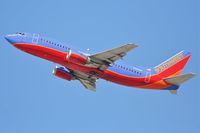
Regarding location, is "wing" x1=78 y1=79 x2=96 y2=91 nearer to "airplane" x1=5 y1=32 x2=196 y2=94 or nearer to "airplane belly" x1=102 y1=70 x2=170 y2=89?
"airplane" x1=5 y1=32 x2=196 y2=94

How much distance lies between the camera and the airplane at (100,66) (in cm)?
5531

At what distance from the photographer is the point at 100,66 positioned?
2237 inches

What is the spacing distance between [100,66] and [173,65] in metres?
15.4

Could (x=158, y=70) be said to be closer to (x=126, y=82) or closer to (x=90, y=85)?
(x=126, y=82)

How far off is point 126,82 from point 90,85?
8589mm

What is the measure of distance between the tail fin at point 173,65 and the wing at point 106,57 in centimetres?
1090

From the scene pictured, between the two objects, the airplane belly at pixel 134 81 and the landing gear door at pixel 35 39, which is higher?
the landing gear door at pixel 35 39

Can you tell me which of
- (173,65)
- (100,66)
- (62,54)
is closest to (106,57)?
(100,66)

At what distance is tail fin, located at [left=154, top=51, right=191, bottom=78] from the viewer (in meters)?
63.2

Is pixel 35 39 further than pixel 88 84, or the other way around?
pixel 88 84

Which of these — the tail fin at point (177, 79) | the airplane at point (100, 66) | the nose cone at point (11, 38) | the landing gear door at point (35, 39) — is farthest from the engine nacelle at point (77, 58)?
the tail fin at point (177, 79)

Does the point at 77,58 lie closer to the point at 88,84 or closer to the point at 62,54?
the point at 62,54

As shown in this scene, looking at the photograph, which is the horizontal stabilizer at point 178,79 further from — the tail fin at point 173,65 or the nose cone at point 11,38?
the nose cone at point 11,38

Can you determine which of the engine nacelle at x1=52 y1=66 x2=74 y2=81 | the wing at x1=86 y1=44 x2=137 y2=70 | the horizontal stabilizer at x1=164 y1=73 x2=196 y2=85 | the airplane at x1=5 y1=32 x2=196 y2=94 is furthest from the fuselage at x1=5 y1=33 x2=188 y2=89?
the horizontal stabilizer at x1=164 y1=73 x2=196 y2=85
